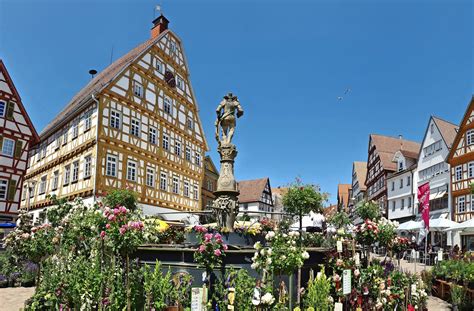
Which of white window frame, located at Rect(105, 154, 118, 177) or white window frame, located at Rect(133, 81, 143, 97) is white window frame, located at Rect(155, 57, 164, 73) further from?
white window frame, located at Rect(105, 154, 118, 177)

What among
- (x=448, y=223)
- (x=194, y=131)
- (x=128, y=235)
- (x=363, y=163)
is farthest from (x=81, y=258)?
(x=363, y=163)

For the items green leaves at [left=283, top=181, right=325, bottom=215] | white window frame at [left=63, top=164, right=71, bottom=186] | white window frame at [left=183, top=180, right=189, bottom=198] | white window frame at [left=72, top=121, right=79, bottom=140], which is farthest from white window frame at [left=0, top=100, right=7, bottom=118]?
green leaves at [left=283, top=181, right=325, bottom=215]

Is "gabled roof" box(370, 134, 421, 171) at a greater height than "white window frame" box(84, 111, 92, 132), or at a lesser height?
greater

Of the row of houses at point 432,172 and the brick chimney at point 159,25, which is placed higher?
the brick chimney at point 159,25

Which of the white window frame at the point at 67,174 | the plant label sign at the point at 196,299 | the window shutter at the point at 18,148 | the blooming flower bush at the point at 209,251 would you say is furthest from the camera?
the window shutter at the point at 18,148

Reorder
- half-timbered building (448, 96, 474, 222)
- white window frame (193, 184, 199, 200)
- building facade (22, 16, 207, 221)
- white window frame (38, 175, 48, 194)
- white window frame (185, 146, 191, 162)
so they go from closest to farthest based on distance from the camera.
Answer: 1. building facade (22, 16, 207, 221)
2. white window frame (38, 175, 48, 194)
3. half-timbered building (448, 96, 474, 222)
4. white window frame (185, 146, 191, 162)
5. white window frame (193, 184, 199, 200)

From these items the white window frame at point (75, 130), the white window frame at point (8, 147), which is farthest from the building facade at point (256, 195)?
the white window frame at point (8, 147)

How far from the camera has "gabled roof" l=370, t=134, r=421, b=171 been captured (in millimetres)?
46963

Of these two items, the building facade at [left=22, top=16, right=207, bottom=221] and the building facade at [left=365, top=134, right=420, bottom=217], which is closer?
the building facade at [left=22, top=16, right=207, bottom=221]

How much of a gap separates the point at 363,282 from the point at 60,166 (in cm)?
2461

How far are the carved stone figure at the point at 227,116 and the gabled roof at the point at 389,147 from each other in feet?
130

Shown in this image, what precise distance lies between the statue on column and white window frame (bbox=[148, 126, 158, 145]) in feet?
56.9

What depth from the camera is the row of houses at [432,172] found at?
100 ft

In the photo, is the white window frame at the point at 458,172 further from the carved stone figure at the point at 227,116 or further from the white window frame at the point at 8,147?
the white window frame at the point at 8,147
